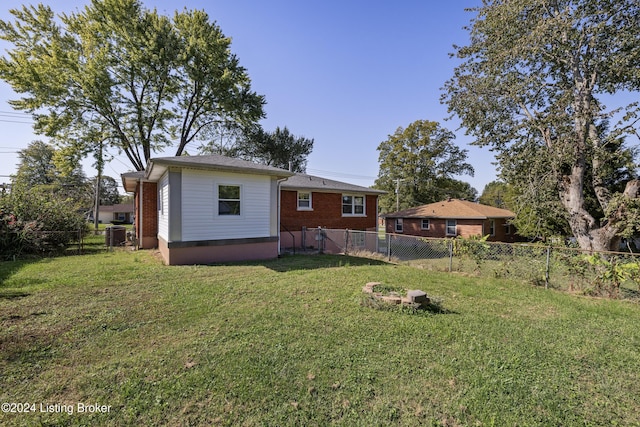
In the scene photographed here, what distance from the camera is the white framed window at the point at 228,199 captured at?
9.12m

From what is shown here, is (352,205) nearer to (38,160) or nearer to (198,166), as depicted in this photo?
(198,166)

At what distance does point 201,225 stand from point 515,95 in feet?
49.7

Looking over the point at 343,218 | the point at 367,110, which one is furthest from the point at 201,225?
the point at 367,110

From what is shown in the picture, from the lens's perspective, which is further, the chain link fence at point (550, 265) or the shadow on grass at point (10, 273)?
the chain link fence at point (550, 265)

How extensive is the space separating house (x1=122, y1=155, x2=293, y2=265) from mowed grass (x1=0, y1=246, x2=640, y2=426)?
2844 millimetres

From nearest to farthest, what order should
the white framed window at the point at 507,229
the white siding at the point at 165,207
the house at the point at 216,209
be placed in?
the house at the point at 216,209 < the white siding at the point at 165,207 < the white framed window at the point at 507,229

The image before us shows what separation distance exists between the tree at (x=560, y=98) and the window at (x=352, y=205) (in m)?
7.18

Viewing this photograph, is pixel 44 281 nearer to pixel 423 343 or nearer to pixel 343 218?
pixel 423 343

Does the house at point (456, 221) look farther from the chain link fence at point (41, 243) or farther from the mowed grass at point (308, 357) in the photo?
the chain link fence at point (41, 243)

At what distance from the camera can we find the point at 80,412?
230 centimetres

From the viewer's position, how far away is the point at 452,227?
21.3m

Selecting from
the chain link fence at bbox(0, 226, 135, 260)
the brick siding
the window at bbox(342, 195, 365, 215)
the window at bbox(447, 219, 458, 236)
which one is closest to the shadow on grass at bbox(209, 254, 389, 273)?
the brick siding

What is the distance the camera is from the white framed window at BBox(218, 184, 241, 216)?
912 centimetres

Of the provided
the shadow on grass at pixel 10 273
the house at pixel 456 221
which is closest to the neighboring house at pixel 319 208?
the house at pixel 456 221
